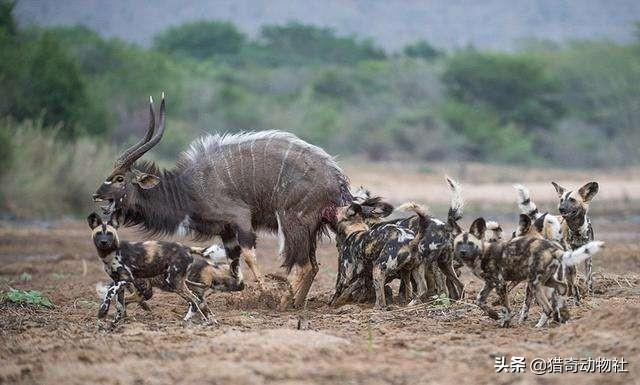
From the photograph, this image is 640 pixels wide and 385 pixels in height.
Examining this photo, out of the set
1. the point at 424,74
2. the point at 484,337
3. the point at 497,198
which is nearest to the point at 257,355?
the point at 484,337

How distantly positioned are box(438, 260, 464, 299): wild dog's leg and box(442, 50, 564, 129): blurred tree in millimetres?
37282

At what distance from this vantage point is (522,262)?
351 inches

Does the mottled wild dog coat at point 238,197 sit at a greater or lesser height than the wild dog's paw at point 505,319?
greater

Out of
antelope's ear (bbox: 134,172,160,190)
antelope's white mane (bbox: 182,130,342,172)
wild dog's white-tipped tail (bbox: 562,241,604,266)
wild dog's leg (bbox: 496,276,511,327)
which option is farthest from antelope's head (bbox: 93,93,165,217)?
wild dog's white-tipped tail (bbox: 562,241,604,266)

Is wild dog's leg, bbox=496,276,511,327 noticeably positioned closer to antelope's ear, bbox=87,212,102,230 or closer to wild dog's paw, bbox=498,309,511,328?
wild dog's paw, bbox=498,309,511,328

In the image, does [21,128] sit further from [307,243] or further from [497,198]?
[307,243]

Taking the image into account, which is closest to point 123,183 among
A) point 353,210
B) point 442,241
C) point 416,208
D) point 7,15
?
point 353,210

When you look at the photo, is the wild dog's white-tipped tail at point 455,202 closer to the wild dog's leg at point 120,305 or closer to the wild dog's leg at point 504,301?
the wild dog's leg at point 504,301

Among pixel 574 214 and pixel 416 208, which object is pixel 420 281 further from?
pixel 574 214

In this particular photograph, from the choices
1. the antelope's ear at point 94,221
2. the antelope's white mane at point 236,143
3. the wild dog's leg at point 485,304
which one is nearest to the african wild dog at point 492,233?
the wild dog's leg at point 485,304

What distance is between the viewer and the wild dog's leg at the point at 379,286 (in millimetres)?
10484

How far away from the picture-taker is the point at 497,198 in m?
28.4

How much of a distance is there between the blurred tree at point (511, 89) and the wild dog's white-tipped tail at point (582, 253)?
1545 inches

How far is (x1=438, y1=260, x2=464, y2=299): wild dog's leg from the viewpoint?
10789 mm
